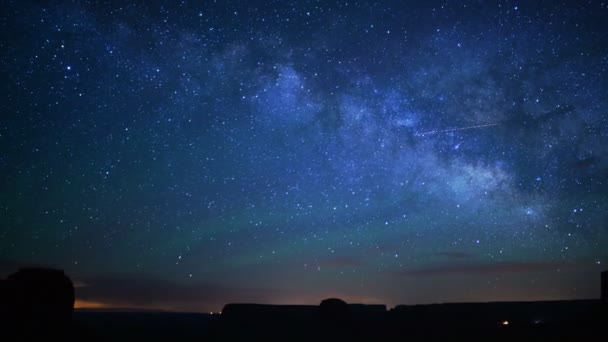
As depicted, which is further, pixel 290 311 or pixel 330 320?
pixel 290 311

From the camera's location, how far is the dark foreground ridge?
19.3 metres

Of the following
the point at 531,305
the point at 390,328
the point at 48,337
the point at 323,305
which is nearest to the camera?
the point at 48,337

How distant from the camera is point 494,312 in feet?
129

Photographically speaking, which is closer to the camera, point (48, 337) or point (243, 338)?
point (48, 337)

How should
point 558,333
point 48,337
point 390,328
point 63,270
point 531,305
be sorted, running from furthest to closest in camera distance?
point 531,305 → point 390,328 → point 558,333 → point 63,270 → point 48,337

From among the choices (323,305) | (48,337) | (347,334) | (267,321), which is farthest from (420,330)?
(48,337)

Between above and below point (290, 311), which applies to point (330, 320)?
below

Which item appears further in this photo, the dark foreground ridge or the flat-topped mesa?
the flat-topped mesa

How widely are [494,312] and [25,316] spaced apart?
38342 millimetres

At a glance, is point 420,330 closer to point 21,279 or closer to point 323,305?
point 323,305

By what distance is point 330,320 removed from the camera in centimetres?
3634

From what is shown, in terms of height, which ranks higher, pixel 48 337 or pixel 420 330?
pixel 48 337

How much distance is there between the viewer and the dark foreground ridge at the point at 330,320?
19.3 m

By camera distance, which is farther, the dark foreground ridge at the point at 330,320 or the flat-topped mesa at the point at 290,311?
the flat-topped mesa at the point at 290,311
